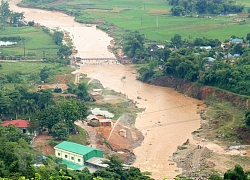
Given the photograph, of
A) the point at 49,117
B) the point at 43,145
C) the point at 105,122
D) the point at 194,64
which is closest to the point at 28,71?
the point at 194,64

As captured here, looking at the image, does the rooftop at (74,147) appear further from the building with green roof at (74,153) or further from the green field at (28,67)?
the green field at (28,67)

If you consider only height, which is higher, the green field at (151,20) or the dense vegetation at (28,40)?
the green field at (151,20)

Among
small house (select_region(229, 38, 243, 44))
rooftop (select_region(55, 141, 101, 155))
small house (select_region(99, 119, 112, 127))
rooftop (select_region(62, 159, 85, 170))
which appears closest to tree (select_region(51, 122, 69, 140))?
rooftop (select_region(55, 141, 101, 155))

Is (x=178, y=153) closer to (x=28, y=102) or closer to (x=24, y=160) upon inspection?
(x=28, y=102)

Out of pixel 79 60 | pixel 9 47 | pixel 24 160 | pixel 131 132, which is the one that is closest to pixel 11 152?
pixel 24 160

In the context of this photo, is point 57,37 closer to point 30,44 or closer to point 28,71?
point 30,44

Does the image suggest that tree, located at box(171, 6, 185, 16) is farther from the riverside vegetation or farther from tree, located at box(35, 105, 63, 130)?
tree, located at box(35, 105, 63, 130)

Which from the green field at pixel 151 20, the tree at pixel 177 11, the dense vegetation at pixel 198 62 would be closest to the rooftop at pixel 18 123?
the dense vegetation at pixel 198 62

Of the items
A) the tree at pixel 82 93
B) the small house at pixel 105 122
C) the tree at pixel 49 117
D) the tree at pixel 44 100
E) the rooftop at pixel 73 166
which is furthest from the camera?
the tree at pixel 82 93
